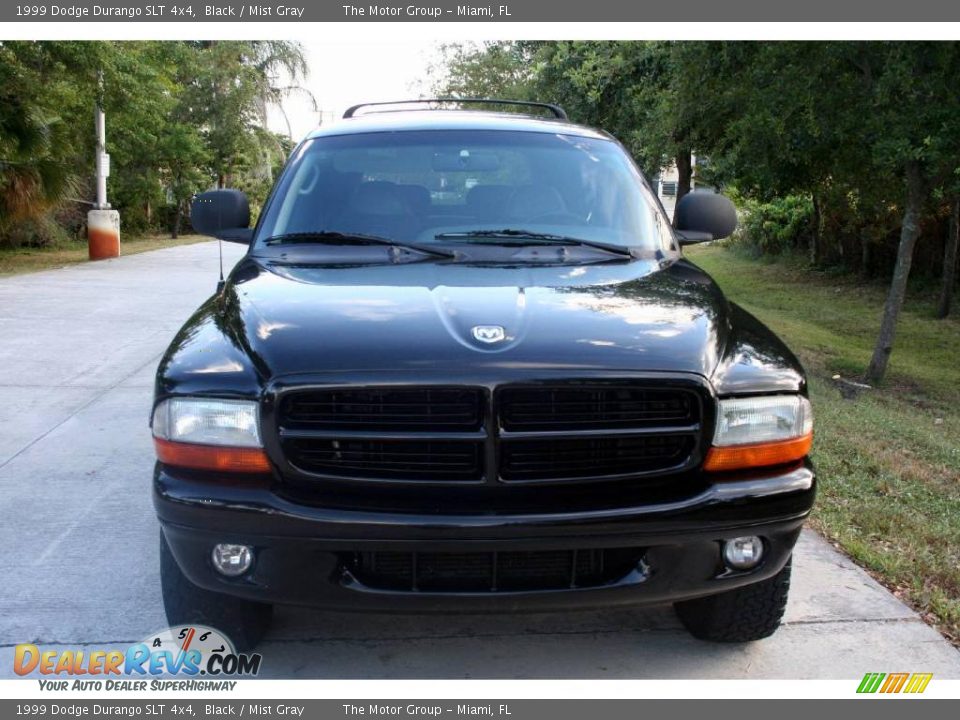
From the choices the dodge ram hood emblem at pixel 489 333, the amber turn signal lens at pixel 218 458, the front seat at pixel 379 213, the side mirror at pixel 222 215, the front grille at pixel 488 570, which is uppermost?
the front seat at pixel 379 213

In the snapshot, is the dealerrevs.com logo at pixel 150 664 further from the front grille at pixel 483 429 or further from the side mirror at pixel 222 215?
the side mirror at pixel 222 215

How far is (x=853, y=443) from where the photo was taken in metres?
6.04

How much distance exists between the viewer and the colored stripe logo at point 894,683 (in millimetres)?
3174

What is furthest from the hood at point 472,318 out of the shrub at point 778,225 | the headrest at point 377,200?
the shrub at point 778,225

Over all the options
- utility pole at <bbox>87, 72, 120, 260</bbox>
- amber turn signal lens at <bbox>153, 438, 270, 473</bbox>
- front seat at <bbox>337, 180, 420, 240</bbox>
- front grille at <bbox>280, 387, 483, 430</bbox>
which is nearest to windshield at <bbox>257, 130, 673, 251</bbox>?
front seat at <bbox>337, 180, 420, 240</bbox>

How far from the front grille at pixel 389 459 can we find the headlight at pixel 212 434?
0.41ft

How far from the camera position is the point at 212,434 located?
283 cm

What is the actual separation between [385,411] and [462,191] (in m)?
1.65

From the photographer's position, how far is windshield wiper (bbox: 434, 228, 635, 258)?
155 inches

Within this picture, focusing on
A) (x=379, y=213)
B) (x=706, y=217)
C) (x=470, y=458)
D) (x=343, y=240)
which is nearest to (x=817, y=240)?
(x=706, y=217)

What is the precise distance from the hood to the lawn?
1473cm

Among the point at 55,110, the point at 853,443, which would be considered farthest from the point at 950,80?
the point at 55,110

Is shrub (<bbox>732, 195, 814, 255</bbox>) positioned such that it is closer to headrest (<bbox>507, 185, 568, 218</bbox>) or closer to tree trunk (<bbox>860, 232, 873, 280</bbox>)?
tree trunk (<bbox>860, 232, 873, 280</bbox>)

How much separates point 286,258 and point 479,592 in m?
1.61
